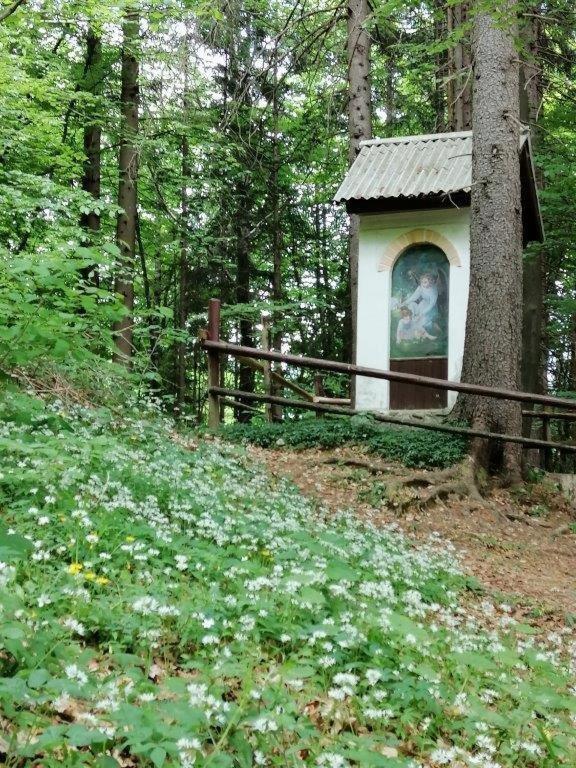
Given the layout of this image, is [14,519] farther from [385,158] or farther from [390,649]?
[385,158]

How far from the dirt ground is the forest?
41mm

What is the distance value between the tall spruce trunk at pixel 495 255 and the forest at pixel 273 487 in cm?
4

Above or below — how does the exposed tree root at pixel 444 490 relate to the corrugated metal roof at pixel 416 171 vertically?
below

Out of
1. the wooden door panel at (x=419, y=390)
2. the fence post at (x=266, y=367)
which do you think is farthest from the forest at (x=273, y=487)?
the fence post at (x=266, y=367)

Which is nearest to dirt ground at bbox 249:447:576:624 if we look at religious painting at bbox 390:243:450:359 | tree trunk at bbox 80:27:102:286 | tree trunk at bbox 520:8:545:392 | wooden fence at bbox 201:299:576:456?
wooden fence at bbox 201:299:576:456

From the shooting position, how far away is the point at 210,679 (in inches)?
100

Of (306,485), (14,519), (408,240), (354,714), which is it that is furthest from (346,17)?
(354,714)

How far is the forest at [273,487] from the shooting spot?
8.00 feet

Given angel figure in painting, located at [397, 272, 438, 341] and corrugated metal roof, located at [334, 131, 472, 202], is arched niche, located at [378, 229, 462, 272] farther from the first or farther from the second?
corrugated metal roof, located at [334, 131, 472, 202]

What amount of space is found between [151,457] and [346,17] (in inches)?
423

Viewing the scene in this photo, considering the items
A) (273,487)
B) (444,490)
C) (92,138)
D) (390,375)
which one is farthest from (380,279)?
(92,138)

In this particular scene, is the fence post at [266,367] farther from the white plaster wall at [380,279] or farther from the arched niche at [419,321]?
the arched niche at [419,321]

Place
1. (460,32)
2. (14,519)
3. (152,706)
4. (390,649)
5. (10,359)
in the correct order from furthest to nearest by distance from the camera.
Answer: (460,32) → (10,359) → (14,519) → (390,649) → (152,706)

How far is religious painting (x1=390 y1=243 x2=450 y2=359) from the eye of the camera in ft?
41.3
